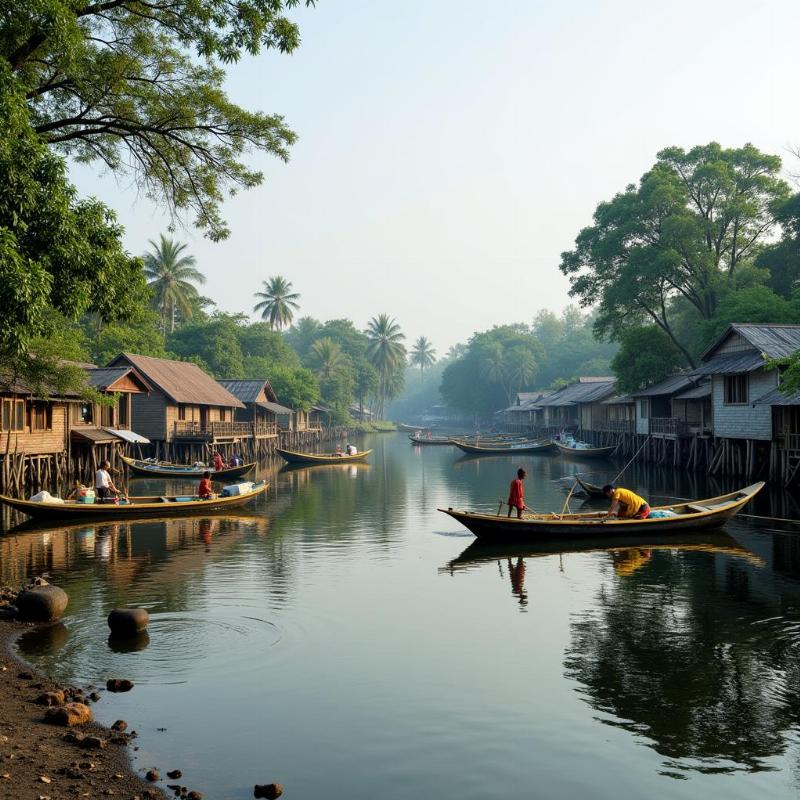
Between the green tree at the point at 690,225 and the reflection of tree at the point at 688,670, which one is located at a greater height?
the green tree at the point at 690,225

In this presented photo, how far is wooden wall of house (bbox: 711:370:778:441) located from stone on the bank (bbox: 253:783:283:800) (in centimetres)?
3022

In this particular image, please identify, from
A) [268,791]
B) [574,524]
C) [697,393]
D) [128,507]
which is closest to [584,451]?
[697,393]

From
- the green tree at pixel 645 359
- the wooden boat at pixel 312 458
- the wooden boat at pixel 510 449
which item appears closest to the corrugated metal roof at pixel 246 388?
the wooden boat at pixel 312 458

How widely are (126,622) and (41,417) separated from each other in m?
25.0

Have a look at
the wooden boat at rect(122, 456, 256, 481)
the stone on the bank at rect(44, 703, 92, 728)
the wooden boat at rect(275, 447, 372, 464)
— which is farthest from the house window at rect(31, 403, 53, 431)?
the stone on the bank at rect(44, 703, 92, 728)

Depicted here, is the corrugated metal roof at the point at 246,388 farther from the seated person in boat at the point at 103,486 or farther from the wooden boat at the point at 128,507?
the seated person in boat at the point at 103,486

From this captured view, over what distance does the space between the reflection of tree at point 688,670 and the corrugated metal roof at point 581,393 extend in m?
48.6

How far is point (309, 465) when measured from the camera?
52.5 meters

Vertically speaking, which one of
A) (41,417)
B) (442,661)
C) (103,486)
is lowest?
(442,661)

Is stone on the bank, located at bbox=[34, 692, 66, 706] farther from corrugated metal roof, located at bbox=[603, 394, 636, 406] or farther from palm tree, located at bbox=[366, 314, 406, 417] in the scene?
palm tree, located at bbox=[366, 314, 406, 417]

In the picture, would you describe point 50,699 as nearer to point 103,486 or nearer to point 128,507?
point 128,507

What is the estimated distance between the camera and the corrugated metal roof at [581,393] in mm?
63906

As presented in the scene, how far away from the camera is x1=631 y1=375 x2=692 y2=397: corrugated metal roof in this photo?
44.8 m

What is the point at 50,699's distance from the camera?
928 centimetres
